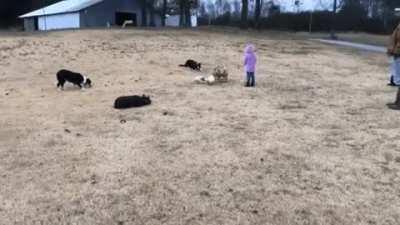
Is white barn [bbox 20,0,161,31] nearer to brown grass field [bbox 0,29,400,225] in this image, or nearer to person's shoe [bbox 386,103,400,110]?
brown grass field [bbox 0,29,400,225]

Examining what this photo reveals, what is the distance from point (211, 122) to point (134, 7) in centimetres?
4472

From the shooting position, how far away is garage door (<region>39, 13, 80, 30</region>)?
1997 inches

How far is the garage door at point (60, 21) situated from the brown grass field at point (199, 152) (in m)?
36.3

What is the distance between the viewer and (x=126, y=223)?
17.3 ft

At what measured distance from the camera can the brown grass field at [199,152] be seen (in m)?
5.61

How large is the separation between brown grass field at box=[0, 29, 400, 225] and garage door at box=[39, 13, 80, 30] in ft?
119

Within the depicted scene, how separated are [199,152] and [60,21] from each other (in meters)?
47.8

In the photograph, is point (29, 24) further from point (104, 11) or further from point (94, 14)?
point (104, 11)

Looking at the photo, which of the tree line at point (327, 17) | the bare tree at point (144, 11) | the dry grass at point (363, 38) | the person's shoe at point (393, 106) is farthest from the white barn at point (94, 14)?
the person's shoe at point (393, 106)

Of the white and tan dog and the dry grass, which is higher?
the white and tan dog

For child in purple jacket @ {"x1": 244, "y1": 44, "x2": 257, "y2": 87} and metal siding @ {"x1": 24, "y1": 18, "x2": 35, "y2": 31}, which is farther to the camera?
metal siding @ {"x1": 24, "y1": 18, "x2": 35, "y2": 31}

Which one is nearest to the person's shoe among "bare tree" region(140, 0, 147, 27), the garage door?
the garage door

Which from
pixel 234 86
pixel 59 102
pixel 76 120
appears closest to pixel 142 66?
pixel 234 86

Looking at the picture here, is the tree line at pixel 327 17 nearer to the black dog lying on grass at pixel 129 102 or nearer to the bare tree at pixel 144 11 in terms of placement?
the bare tree at pixel 144 11
